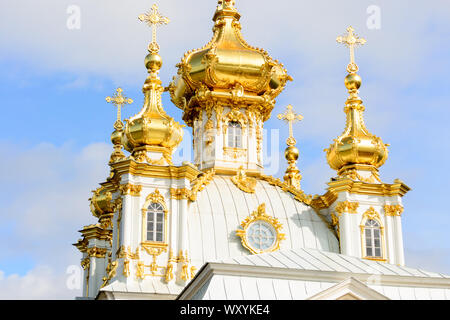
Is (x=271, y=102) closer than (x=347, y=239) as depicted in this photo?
No

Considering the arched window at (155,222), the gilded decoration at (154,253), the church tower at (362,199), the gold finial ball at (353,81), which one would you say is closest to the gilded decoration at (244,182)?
the church tower at (362,199)

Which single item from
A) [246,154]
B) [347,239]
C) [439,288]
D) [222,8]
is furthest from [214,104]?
[439,288]

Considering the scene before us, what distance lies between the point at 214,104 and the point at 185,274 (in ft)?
28.9

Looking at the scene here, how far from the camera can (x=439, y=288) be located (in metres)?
25.5

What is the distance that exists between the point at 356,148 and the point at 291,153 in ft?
28.3

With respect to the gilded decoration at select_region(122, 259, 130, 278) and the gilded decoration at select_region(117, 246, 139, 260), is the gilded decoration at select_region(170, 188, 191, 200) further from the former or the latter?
the gilded decoration at select_region(122, 259, 130, 278)

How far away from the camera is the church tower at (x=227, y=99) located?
128 ft

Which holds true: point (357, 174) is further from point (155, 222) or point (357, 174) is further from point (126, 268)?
point (126, 268)

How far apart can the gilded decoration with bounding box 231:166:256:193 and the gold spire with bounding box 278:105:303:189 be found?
8.05 meters

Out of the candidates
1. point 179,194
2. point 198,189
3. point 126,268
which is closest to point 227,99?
point 198,189

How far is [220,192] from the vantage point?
119 feet

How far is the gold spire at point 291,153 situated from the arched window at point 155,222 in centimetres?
1152

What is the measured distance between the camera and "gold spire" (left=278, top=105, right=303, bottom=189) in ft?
147
